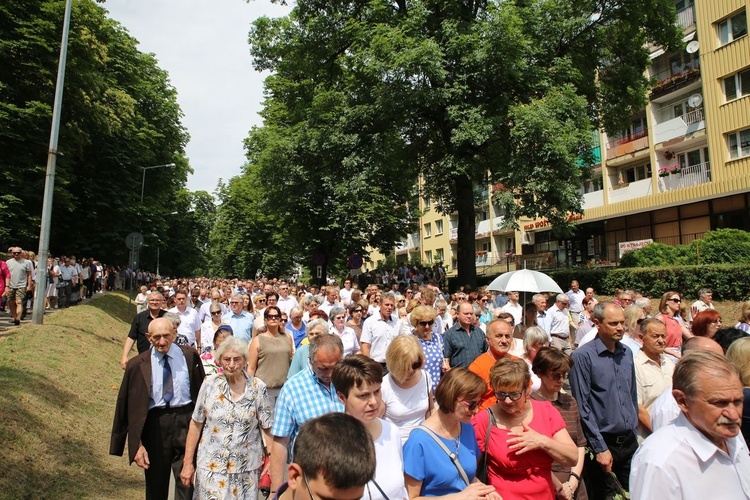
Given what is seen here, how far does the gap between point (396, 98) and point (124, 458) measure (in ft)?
46.1

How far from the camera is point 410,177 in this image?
25.0 meters

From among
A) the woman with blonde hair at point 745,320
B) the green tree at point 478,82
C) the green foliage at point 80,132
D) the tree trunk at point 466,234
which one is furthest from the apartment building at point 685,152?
the green foliage at point 80,132

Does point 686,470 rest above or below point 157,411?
above

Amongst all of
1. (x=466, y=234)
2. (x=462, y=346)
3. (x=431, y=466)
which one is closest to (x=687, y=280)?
(x=466, y=234)

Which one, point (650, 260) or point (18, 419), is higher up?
point (650, 260)

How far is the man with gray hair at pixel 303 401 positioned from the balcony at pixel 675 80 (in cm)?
2976

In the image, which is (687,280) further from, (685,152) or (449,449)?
(449,449)

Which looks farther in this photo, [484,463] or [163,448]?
[163,448]

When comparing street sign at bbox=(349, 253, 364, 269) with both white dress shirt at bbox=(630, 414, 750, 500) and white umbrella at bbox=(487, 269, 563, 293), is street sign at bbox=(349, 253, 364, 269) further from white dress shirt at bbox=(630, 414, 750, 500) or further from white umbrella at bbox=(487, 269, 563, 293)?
white dress shirt at bbox=(630, 414, 750, 500)

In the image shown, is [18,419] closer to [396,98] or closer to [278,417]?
[278,417]

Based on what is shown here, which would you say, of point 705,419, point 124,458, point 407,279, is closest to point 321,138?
point 407,279

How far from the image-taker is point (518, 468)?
346cm

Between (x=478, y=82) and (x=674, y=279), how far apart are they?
10.9 m

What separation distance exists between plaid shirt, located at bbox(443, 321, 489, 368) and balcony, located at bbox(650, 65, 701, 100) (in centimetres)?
2679
